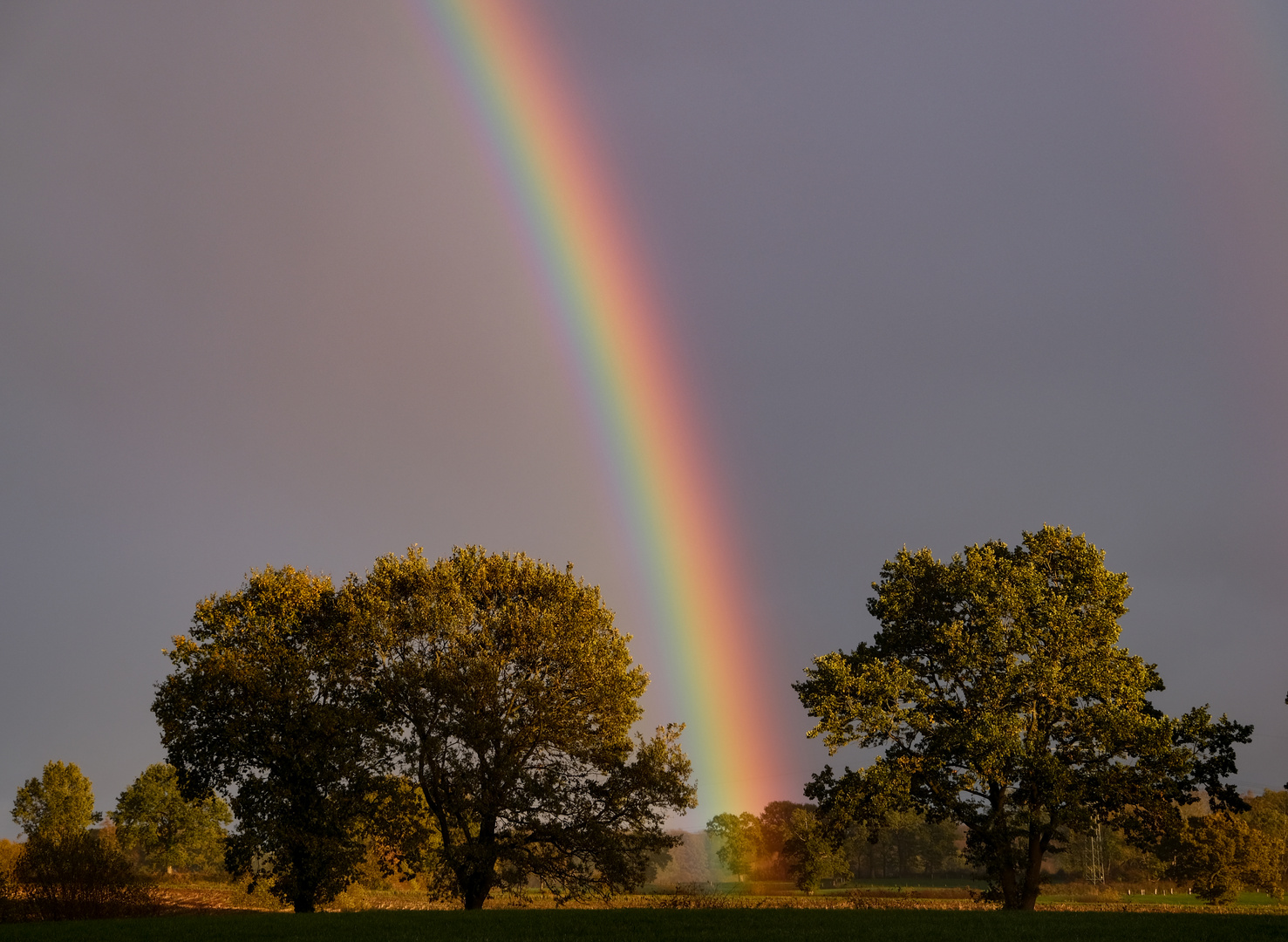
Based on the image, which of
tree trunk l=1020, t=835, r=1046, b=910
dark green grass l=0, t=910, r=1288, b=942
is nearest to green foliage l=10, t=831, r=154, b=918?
dark green grass l=0, t=910, r=1288, b=942

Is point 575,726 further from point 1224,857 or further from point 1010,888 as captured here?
point 1224,857

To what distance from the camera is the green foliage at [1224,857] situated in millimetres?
75375

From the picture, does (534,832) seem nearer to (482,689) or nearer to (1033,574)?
(482,689)

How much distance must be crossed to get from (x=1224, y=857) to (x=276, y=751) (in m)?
73.9

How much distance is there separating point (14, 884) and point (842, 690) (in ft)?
117

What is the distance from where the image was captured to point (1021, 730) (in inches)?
1725

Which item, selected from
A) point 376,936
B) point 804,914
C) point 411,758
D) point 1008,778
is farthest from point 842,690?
point 376,936

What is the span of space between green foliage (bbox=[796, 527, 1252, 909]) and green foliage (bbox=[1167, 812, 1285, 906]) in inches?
1454

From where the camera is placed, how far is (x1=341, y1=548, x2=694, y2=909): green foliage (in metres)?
45.4

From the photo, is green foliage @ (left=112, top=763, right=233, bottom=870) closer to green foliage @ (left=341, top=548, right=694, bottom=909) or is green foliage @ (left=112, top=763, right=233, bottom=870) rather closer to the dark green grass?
green foliage @ (left=341, top=548, right=694, bottom=909)

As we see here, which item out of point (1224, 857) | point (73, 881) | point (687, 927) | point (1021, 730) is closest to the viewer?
point (687, 927)

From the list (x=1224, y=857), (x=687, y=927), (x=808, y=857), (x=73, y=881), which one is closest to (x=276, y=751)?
(x=73, y=881)

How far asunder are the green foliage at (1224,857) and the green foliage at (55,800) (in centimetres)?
11914

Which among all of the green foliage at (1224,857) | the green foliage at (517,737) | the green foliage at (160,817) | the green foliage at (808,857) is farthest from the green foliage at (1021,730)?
the green foliage at (160,817)
